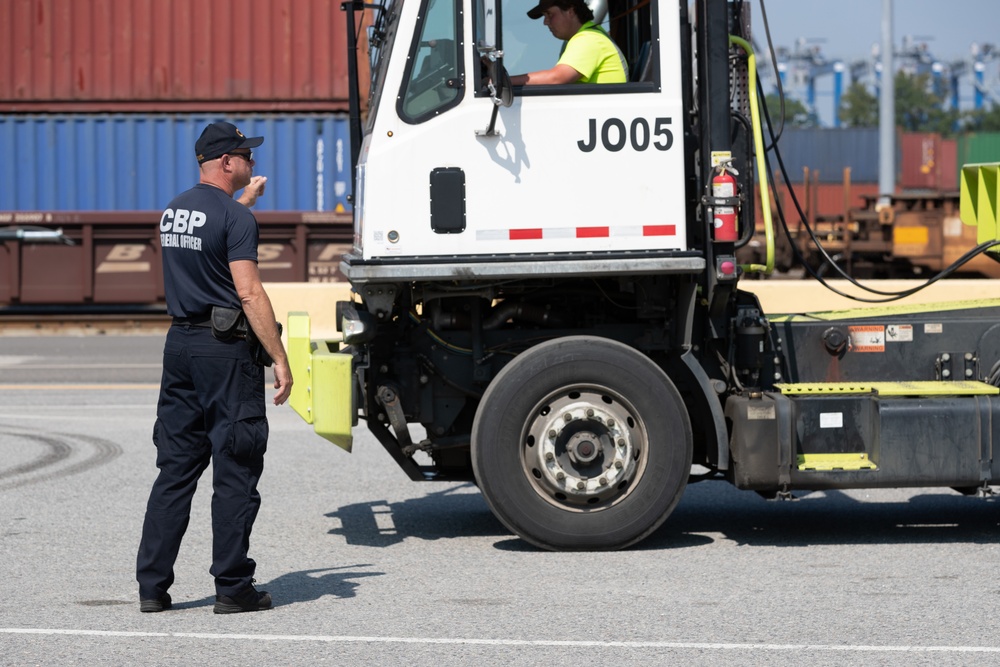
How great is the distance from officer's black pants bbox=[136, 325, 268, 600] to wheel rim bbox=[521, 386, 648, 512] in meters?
1.47

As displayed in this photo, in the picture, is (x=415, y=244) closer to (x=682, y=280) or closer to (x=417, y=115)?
(x=417, y=115)

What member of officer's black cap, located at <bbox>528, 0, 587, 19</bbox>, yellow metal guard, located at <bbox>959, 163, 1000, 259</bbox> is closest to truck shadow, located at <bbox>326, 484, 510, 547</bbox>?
officer's black cap, located at <bbox>528, 0, 587, 19</bbox>

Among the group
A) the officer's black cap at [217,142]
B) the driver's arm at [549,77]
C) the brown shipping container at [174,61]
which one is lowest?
the officer's black cap at [217,142]

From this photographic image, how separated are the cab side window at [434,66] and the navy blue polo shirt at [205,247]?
1.21 metres

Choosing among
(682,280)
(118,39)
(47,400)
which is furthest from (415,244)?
(118,39)

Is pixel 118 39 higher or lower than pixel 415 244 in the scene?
higher

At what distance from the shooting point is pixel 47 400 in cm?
1270

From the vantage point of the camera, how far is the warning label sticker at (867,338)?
22.9 feet

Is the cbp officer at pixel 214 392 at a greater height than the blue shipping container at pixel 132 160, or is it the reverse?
the blue shipping container at pixel 132 160

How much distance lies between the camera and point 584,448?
652 centimetres

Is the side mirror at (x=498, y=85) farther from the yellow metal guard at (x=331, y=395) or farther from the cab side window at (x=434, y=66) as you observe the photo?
the yellow metal guard at (x=331, y=395)

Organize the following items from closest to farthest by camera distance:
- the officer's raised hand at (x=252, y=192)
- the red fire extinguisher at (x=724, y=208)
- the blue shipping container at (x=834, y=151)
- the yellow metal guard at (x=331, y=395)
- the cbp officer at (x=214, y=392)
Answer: the cbp officer at (x=214, y=392) < the officer's raised hand at (x=252, y=192) < the yellow metal guard at (x=331, y=395) < the red fire extinguisher at (x=724, y=208) < the blue shipping container at (x=834, y=151)

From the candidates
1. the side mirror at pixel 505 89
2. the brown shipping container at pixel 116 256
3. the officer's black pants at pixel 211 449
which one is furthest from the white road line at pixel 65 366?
the officer's black pants at pixel 211 449

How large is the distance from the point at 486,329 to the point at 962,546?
2.49 metres
